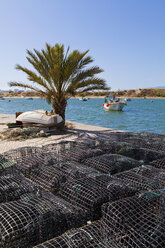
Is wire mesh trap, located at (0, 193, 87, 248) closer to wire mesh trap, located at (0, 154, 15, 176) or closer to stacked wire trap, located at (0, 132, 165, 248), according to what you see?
stacked wire trap, located at (0, 132, 165, 248)

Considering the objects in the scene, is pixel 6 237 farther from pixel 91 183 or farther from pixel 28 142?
pixel 28 142

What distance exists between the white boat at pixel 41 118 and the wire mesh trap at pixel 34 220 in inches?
328

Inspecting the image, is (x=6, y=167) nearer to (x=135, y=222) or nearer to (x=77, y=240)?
(x=77, y=240)

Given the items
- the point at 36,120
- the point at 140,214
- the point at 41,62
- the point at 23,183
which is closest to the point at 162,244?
the point at 140,214

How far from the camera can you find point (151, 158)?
5.71m

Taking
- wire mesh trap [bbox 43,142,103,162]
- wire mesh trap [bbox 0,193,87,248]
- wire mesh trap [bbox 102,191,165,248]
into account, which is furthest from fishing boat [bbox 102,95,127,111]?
wire mesh trap [bbox 0,193,87,248]

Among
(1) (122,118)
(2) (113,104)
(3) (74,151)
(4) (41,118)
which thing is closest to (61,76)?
(4) (41,118)

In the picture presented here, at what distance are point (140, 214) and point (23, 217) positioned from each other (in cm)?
147

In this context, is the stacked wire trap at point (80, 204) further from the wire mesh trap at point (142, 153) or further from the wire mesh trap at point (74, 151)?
the wire mesh trap at point (142, 153)

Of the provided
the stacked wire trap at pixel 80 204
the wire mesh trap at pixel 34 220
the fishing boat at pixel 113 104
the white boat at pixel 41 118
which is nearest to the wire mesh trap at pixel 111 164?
the stacked wire trap at pixel 80 204

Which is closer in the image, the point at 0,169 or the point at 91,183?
the point at 91,183

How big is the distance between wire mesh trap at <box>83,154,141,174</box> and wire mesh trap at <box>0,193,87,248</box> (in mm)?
1595

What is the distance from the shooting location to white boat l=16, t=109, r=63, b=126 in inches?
449

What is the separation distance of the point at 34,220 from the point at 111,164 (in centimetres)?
237
